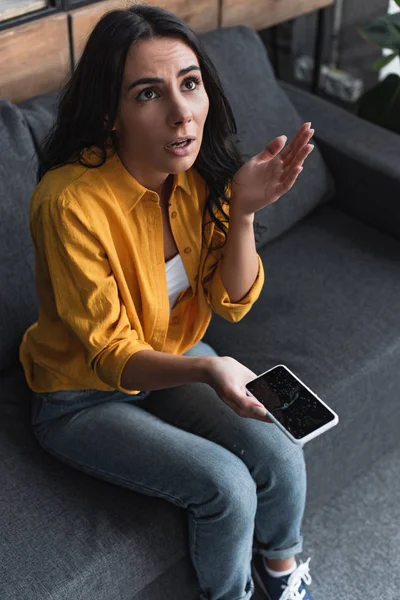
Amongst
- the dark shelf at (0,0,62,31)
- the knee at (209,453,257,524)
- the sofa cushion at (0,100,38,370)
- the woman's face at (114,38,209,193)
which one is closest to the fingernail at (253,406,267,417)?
the knee at (209,453,257,524)

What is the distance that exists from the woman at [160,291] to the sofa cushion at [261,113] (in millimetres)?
474

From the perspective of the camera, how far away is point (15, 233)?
5.33 feet

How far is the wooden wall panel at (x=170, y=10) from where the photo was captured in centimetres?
191

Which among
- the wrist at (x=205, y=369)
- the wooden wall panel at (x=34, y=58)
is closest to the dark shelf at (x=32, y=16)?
the wooden wall panel at (x=34, y=58)

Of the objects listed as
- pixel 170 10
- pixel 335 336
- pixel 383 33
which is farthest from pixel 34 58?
pixel 383 33

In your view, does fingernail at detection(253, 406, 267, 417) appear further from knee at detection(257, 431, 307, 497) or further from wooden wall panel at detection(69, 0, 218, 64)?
wooden wall panel at detection(69, 0, 218, 64)

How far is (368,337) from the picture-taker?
5.79 ft

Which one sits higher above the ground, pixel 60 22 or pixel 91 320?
pixel 60 22

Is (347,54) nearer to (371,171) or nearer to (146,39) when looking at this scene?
(371,171)

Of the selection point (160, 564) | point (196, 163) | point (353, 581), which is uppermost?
point (196, 163)

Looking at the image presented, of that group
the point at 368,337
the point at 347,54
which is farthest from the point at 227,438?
the point at 347,54

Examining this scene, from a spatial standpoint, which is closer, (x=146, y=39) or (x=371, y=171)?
(x=146, y=39)

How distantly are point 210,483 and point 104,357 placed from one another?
0.27 metres

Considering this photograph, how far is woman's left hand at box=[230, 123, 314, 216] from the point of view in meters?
1.31
